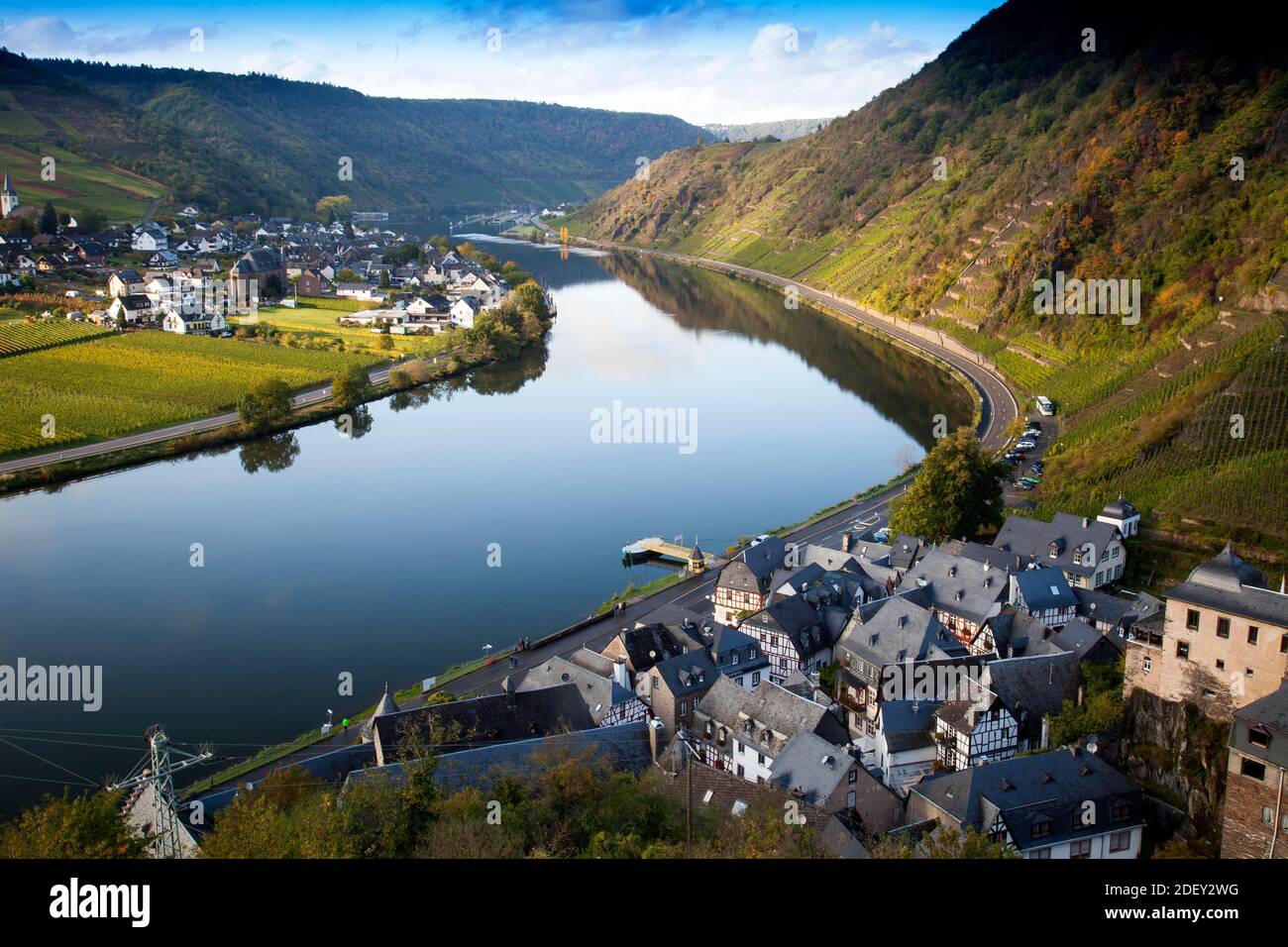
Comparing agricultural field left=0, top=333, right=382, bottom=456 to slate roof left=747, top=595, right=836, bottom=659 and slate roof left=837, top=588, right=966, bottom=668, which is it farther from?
slate roof left=837, top=588, right=966, bottom=668

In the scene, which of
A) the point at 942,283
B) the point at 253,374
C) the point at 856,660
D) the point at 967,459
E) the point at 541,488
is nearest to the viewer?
the point at 856,660

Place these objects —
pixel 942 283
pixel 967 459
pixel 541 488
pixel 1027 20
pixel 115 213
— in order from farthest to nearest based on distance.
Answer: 1. pixel 1027 20
2. pixel 115 213
3. pixel 942 283
4. pixel 541 488
5. pixel 967 459

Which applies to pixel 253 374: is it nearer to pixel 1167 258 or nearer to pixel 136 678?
pixel 136 678

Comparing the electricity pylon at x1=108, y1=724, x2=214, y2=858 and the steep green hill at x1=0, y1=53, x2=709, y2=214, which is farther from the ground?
the steep green hill at x1=0, y1=53, x2=709, y2=214

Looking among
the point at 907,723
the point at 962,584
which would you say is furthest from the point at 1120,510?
the point at 907,723

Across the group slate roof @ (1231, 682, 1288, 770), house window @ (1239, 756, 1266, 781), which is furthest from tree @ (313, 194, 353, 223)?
house window @ (1239, 756, 1266, 781)
